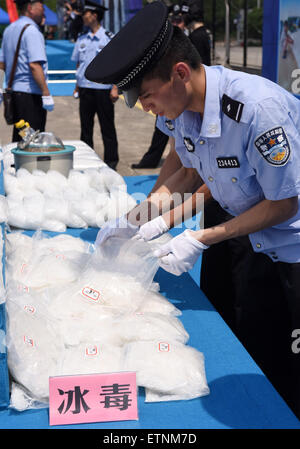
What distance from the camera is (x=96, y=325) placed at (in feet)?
4.30

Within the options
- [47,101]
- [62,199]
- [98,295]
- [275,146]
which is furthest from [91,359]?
[47,101]

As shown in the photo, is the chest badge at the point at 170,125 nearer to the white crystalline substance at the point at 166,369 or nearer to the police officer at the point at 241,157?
the police officer at the point at 241,157

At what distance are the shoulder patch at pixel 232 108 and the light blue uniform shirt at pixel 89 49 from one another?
3854 mm

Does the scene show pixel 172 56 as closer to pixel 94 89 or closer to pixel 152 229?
pixel 152 229

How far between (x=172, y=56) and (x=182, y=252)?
21.1 inches

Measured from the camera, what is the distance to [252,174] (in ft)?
4.39

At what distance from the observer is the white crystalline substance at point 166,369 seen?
1134 millimetres

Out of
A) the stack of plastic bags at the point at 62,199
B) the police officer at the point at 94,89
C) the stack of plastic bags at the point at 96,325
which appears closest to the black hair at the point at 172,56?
the stack of plastic bags at the point at 96,325

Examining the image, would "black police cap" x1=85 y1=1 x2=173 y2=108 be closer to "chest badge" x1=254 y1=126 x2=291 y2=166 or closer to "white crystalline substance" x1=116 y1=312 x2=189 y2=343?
"chest badge" x1=254 y1=126 x2=291 y2=166

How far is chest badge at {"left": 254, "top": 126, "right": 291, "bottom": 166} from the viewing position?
47.2 inches

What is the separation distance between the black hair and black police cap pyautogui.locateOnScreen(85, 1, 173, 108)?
0.02 meters

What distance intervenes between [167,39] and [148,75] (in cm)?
9
